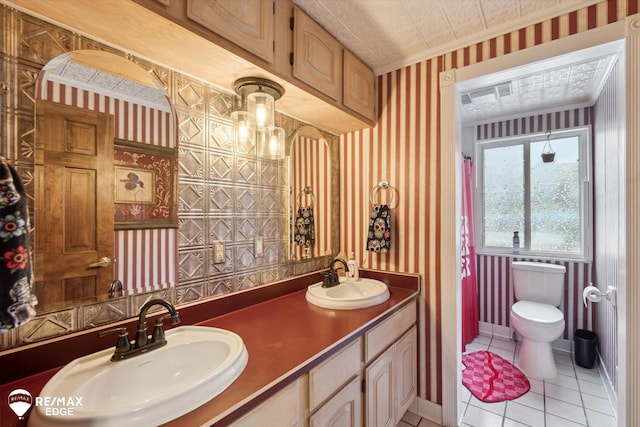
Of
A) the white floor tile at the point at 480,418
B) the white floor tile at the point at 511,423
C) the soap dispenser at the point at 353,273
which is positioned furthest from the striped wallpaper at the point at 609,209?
the soap dispenser at the point at 353,273

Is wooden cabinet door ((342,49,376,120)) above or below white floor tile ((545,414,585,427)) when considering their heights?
above

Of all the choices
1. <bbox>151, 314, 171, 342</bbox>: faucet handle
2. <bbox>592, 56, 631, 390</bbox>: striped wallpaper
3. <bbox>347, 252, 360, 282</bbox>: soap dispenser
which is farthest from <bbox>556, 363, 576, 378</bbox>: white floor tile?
<bbox>151, 314, 171, 342</bbox>: faucet handle

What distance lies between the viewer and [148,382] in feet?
3.09

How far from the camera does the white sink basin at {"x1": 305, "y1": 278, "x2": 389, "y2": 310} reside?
1517 millimetres

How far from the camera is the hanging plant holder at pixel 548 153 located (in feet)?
9.29

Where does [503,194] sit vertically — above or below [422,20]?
below

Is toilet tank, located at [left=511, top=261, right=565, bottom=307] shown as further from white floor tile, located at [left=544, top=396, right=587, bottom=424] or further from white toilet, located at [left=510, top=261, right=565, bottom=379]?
white floor tile, located at [left=544, top=396, right=587, bottom=424]

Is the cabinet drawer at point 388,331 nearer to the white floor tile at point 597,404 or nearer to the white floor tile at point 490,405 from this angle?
the white floor tile at point 490,405

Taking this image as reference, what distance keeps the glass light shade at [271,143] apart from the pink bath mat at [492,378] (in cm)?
234

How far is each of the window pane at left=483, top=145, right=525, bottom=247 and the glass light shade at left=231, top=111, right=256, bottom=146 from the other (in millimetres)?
2946

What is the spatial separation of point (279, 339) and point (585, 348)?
9.53ft

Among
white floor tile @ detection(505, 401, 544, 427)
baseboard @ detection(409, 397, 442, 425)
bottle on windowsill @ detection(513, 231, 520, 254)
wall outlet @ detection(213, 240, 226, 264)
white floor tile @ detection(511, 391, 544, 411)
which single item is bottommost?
white floor tile @ detection(505, 401, 544, 427)

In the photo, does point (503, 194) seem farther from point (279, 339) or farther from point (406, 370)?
point (279, 339)

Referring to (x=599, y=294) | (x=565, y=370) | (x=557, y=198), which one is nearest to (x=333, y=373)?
(x=599, y=294)
